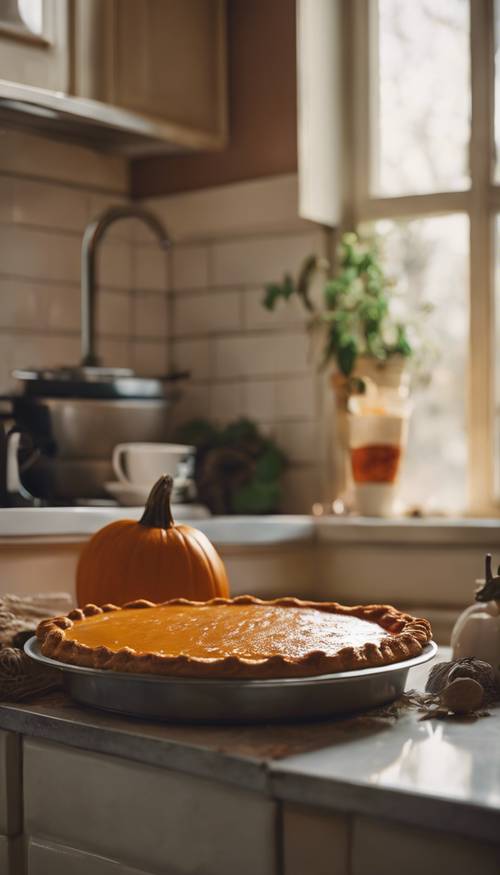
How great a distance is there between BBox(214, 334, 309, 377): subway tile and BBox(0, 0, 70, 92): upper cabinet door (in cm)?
77

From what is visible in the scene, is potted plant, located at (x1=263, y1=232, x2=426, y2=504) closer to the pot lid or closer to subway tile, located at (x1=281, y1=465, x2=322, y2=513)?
subway tile, located at (x1=281, y1=465, x2=322, y2=513)

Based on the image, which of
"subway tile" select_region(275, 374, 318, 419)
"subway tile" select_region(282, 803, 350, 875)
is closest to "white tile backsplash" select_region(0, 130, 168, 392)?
"subway tile" select_region(275, 374, 318, 419)

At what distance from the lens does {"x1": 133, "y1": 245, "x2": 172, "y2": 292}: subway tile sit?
2824 millimetres

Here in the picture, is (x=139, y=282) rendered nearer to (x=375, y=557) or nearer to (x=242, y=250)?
(x=242, y=250)

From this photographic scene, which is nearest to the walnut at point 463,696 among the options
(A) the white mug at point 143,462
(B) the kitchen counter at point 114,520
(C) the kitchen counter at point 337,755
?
(C) the kitchen counter at point 337,755

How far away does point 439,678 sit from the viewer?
111 cm

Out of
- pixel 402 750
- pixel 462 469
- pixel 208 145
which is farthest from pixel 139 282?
pixel 402 750

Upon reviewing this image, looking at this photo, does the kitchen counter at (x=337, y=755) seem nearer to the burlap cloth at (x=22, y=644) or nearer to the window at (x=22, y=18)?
the burlap cloth at (x=22, y=644)

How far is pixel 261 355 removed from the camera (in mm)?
2709

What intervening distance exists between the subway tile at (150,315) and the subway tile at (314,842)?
208 centimetres

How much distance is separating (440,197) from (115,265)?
2.75 feet

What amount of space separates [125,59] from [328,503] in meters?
1.13

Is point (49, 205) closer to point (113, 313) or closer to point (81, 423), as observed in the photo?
point (113, 313)

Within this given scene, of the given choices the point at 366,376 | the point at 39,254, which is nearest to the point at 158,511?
the point at 366,376
